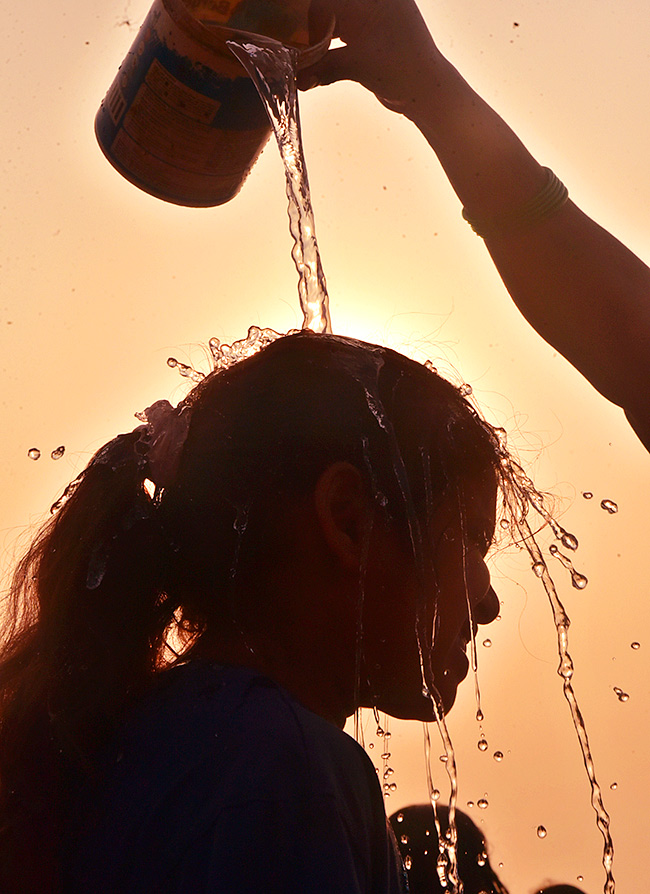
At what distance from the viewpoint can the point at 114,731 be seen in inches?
40.7

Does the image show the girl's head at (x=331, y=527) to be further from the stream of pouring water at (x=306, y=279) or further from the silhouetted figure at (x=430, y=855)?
the silhouetted figure at (x=430, y=855)

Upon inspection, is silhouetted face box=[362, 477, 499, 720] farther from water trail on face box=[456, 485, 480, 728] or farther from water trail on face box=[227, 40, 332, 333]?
water trail on face box=[227, 40, 332, 333]

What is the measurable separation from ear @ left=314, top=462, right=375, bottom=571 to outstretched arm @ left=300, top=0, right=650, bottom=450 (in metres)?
0.64

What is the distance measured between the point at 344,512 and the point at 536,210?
2.75 feet

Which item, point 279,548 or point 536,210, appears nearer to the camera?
point 279,548

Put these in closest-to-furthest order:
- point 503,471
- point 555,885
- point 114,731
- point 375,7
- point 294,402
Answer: point 114,731, point 294,402, point 503,471, point 375,7, point 555,885

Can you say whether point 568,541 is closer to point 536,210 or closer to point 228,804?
point 536,210

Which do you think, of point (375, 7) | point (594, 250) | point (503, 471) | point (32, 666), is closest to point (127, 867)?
point (32, 666)

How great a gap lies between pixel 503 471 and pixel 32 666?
3.01 feet

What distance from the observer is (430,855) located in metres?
2.80

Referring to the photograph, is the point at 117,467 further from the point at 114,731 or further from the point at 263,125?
the point at 263,125

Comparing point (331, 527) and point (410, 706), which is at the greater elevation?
point (331, 527)

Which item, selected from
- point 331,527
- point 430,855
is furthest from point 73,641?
point 430,855

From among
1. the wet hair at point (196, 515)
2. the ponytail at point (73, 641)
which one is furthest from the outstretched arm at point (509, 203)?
the ponytail at point (73, 641)
